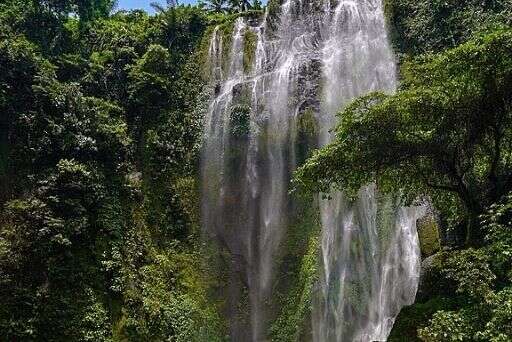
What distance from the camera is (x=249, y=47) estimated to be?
63.6 feet

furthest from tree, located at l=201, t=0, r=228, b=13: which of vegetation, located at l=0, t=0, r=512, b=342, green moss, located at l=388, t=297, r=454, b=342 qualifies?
green moss, located at l=388, t=297, r=454, b=342

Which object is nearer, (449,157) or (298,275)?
(449,157)

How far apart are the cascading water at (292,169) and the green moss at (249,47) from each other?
0.06 meters

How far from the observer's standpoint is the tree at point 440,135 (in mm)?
7316

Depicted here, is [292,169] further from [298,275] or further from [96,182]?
[96,182]

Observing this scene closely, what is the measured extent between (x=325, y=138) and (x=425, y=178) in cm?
797

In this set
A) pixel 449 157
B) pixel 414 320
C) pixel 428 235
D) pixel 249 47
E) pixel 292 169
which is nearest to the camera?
pixel 414 320

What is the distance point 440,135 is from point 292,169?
27.8ft

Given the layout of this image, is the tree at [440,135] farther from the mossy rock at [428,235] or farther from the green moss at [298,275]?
the green moss at [298,275]

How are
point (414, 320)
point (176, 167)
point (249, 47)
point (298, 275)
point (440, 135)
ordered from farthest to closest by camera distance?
point (249, 47)
point (176, 167)
point (298, 275)
point (440, 135)
point (414, 320)

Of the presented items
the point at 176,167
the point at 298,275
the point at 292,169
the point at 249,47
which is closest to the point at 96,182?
the point at 176,167

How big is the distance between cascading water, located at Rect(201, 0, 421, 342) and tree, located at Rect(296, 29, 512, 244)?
5.39 metres

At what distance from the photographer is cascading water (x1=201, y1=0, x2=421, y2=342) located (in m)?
13.8

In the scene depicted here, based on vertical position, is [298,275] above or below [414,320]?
above
